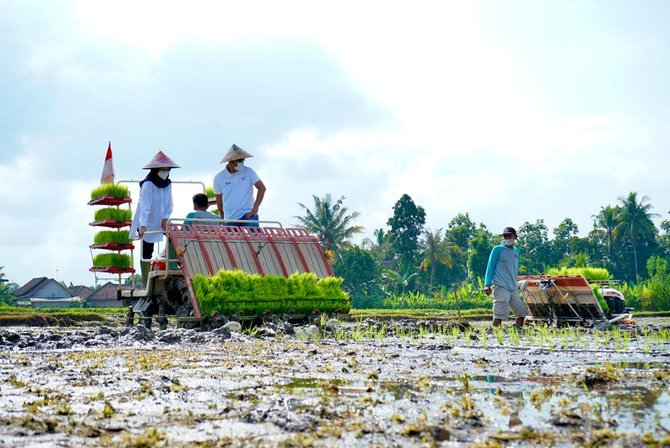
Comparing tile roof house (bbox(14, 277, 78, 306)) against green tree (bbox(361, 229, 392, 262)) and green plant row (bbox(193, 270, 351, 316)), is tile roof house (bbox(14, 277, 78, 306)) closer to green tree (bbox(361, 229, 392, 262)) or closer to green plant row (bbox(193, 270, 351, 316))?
green tree (bbox(361, 229, 392, 262))

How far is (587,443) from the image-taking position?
13.3ft

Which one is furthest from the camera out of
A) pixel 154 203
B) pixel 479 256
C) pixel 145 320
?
pixel 479 256

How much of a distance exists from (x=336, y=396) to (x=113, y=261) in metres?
14.6

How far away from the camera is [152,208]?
1451 cm

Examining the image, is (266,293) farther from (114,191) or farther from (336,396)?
(336,396)

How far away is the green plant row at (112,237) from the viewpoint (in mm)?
19750

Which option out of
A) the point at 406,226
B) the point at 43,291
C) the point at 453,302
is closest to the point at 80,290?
the point at 43,291

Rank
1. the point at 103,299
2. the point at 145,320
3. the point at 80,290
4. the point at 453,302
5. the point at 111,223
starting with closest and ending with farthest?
the point at 145,320, the point at 111,223, the point at 453,302, the point at 103,299, the point at 80,290

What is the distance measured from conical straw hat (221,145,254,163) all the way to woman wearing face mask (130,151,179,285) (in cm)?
71

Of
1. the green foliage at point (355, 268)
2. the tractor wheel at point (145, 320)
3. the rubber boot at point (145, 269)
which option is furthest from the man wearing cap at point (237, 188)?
the green foliage at point (355, 268)

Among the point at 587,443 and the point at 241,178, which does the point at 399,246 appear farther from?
the point at 587,443

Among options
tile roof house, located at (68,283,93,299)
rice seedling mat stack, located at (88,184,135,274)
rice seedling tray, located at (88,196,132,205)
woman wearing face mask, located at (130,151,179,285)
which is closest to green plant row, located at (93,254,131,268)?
rice seedling mat stack, located at (88,184,135,274)

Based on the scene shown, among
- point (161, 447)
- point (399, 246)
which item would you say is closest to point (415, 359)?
point (161, 447)

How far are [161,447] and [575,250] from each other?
3395 inches
